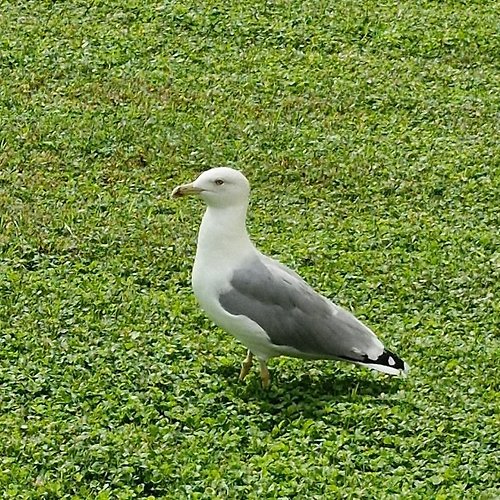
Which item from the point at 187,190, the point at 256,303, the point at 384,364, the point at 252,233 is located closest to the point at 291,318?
the point at 256,303

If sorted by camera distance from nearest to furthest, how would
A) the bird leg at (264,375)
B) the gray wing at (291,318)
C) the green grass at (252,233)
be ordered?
the green grass at (252,233), the gray wing at (291,318), the bird leg at (264,375)

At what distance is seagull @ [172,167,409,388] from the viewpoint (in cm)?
600

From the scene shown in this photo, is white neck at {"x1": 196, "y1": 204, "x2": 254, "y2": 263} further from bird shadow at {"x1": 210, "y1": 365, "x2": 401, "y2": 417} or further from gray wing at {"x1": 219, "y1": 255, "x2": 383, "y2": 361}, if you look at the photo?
bird shadow at {"x1": 210, "y1": 365, "x2": 401, "y2": 417}

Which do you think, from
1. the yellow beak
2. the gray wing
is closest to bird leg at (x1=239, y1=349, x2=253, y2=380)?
the gray wing

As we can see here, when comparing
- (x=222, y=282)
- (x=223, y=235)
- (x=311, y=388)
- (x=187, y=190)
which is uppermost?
(x=187, y=190)

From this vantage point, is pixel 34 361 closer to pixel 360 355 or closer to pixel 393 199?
pixel 360 355

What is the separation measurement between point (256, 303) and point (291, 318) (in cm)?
18

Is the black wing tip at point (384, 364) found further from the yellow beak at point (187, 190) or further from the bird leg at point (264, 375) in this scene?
the yellow beak at point (187, 190)

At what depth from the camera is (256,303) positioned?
6020 mm

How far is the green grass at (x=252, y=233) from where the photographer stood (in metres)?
5.58

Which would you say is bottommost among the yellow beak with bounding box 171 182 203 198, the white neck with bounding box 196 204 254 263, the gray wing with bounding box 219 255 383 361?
the gray wing with bounding box 219 255 383 361

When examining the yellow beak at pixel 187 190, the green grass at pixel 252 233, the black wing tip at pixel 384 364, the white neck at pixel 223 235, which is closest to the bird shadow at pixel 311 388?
the green grass at pixel 252 233

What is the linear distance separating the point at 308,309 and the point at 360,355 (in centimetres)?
33

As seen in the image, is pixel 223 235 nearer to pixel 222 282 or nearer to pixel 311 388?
pixel 222 282
